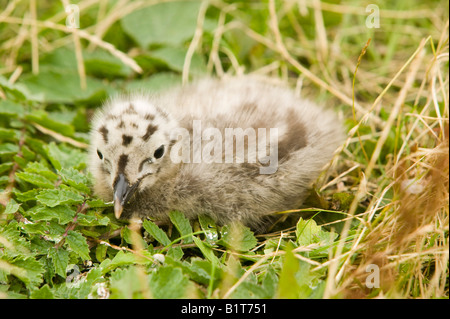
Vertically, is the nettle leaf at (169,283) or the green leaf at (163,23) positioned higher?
the green leaf at (163,23)

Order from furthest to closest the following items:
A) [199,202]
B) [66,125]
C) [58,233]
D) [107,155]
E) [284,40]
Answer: [284,40], [66,125], [199,202], [107,155], [58,233]

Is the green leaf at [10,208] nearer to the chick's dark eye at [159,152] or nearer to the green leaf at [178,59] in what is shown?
the chick's dark eye at [159,152]

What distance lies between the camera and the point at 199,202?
229cm

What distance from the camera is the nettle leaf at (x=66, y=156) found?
2521 mm

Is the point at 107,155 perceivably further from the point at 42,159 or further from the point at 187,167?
the point at 42,159

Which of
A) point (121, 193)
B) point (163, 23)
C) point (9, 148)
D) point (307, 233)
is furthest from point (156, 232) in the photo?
point (163, 23)

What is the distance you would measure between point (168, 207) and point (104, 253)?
37 cm

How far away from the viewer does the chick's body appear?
2.15 m

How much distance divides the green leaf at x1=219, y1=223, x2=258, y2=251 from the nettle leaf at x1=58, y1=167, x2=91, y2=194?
636 millimetres

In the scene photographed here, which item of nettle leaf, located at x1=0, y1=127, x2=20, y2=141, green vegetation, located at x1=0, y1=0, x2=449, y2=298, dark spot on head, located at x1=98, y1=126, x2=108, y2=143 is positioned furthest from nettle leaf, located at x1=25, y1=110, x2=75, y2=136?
dark spot on head, located at x1=98, y1=126, x2=108, y2=143

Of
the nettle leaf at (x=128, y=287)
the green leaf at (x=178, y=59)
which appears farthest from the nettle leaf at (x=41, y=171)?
the green leaf at (x=178, y=59)

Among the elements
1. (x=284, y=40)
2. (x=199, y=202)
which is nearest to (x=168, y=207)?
(x=199, y=202)

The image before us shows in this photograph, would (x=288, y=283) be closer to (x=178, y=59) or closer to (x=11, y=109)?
(x=11, y=109)

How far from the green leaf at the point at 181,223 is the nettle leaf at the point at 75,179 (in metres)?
0.39
